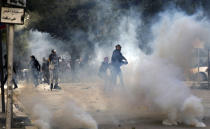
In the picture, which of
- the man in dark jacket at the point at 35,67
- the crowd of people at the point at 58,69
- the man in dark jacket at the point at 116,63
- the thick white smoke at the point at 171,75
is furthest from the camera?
the man in dark jacket at the point at 35,67

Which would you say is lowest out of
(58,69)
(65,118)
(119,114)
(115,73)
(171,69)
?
(119,114)

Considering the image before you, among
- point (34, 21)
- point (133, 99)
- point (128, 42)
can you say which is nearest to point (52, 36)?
point (34, 21)

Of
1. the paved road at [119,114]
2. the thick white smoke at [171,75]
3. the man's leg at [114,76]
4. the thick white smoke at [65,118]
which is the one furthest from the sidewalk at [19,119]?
the man's leg at [114,76]

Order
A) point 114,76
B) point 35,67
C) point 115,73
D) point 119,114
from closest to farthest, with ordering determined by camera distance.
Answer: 1. point 119,114
2. point 115,73
3. point 114,76
4. point 35,67

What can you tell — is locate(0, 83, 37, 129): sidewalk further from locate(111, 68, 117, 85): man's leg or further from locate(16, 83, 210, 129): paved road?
locate(111, 68, 117, 85): man's leg

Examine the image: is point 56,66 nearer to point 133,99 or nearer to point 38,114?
point 133,99

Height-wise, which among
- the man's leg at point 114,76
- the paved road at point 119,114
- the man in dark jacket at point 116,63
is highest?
the man in dark jacket at point 116,63

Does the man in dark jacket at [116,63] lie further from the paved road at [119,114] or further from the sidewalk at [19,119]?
the sidewalk at [19,119]

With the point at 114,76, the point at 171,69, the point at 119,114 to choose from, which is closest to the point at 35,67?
the point at 114,76

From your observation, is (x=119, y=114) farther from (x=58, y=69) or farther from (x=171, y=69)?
(x=58, y=69)

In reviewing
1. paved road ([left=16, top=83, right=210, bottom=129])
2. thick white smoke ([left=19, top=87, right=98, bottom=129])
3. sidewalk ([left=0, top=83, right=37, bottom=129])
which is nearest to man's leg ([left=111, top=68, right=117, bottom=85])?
paved road ([left=16, top=83, right=210, bottom=129])

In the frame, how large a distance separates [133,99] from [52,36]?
28354 mm

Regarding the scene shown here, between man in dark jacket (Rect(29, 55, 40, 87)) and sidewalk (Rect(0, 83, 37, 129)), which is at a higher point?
man in dark jacket (Rect(29, 55, 40, 87))

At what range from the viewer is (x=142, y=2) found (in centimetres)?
2491
